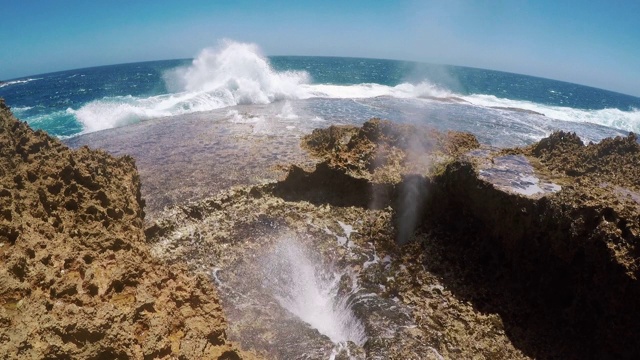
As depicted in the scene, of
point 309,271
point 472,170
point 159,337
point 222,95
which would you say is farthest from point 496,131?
point 159,337

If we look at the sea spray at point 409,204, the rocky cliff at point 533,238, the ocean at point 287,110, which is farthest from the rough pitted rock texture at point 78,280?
the ocean at point 287,110

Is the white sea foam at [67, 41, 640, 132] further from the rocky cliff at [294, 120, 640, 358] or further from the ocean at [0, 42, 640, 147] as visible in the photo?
the rocky cliff at [294, 120, 640, 358]

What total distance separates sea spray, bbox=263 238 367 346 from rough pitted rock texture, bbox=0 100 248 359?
8.65ft

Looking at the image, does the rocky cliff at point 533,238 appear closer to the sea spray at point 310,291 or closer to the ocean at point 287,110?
the sea spray at point 310,291

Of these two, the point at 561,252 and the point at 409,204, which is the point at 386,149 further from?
the point at 561,252

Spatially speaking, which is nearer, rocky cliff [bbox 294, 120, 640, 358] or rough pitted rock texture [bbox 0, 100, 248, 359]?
rough pitted rock texture [bbox 0, 100, 248, 359]

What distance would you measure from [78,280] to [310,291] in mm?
5357

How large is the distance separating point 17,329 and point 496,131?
25.6 metres

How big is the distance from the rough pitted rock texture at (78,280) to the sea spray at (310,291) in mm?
2638

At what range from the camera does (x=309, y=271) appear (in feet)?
30.4

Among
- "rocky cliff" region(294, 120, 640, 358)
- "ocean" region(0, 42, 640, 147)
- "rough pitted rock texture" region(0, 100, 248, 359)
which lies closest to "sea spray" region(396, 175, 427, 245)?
"rocky cliff" region(294, 120, 640, 358)

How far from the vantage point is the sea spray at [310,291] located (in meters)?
7.73

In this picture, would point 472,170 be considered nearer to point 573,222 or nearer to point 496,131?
point 573,222

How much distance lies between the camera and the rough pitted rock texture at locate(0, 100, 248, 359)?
3.57 meters
